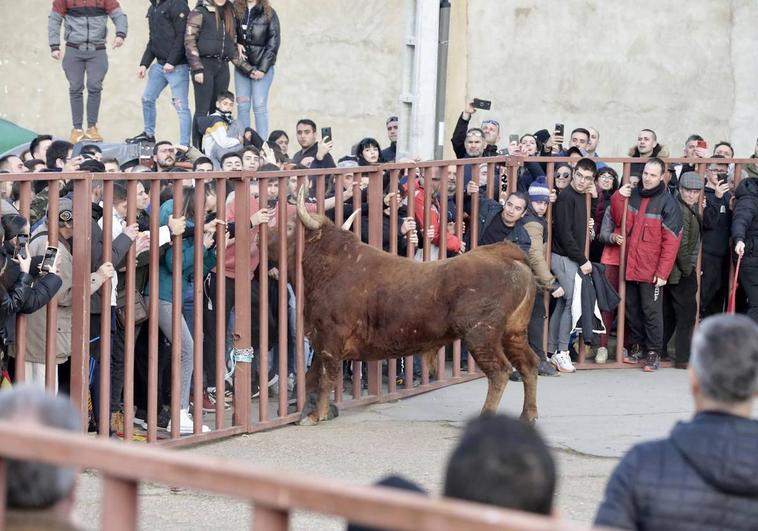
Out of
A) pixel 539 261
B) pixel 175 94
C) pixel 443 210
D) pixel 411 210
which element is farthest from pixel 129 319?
pixel 175 94

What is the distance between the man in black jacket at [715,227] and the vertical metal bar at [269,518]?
9.70 metres

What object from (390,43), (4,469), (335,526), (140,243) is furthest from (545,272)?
(390,43)

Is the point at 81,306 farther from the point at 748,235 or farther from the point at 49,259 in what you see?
the point at 748,235

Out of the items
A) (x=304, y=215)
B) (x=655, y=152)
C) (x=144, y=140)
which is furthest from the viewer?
(x=144, y=140)

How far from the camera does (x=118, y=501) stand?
2643 millimetres

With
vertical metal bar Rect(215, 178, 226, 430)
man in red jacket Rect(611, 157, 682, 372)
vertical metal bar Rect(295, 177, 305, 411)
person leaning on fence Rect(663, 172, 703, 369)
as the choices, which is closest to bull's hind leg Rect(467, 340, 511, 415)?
vertical metal bar Rect(295, 177, 305, 411)

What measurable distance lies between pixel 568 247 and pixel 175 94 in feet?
15.6

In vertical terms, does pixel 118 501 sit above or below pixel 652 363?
above

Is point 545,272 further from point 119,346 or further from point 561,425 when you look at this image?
point 119,346

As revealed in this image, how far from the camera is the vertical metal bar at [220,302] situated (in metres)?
8.62

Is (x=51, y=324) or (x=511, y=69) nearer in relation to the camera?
(x=51, y=324)

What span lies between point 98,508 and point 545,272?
470 centimetres

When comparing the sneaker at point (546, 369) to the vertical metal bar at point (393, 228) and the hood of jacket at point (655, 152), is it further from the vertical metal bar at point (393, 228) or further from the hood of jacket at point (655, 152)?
the hood of jacket at point (655, 152)

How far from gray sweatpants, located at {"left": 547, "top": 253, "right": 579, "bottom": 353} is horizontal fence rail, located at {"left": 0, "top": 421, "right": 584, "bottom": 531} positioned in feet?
28.7
